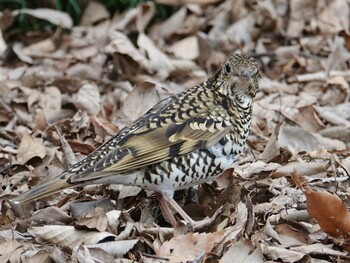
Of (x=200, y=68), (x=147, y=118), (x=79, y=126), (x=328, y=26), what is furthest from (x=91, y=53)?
(x=147, y=118)

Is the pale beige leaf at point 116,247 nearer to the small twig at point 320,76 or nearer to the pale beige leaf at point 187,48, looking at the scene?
the small twig at point 320,76

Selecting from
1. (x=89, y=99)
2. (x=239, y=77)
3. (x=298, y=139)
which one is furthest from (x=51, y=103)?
(x=239, y=77)

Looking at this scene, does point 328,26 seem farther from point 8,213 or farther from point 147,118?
point 8,213

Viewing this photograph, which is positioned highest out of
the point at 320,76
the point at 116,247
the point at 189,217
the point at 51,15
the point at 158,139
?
the point at 158,139

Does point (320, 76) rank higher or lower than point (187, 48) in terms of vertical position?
lower

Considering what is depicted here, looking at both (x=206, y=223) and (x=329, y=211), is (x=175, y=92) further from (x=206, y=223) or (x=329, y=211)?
(x=329, y=211)

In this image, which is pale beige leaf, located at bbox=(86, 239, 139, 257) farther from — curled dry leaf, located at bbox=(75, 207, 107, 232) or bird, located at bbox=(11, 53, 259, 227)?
bird, located at bbox=(11, 53, 259, 227)

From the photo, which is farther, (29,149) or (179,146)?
(29,149)
